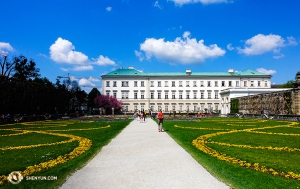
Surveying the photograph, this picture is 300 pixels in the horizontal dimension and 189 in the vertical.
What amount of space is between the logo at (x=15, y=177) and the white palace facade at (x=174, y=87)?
75.7 m

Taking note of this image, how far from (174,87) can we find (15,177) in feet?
258

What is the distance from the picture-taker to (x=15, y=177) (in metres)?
6.84

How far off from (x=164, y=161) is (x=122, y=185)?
9.42 feet

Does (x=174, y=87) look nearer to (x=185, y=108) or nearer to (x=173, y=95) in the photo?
(x=173, y=95)

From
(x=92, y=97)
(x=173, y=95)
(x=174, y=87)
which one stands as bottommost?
(x=173, y=95)

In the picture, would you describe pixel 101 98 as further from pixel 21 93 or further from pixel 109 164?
pixel 109 164

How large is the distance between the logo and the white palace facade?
75.7 metres

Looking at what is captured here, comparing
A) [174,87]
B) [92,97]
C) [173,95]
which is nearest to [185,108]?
[173,95]

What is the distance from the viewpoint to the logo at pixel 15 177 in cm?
648

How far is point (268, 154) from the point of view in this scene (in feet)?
31.8

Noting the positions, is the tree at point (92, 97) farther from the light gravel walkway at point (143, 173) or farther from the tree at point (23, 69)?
the light gravel walkway at point (143, 173)

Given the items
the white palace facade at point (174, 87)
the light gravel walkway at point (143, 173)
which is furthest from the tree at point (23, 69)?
the light gravel walkway at point (143, 173)

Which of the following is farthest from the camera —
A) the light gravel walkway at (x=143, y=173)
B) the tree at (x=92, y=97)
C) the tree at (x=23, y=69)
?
the tree at (x=92, y=97)

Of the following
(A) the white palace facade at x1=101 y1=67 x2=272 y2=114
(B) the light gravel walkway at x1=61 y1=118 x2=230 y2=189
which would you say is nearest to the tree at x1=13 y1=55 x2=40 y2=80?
(A) the white palace facade at x1=101 y1=67 x2=272 y2=114
